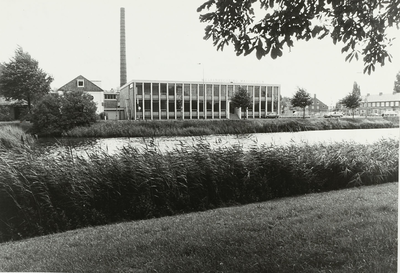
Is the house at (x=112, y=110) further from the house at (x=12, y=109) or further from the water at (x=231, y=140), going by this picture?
the house at (x=12, y=109)

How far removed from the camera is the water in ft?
25.1

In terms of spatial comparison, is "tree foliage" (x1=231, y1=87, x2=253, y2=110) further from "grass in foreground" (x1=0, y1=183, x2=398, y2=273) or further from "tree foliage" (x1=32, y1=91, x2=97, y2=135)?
"grass in foreground" (x1=0, y1=183, x2=398, y2=273)

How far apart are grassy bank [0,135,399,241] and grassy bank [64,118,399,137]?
1.31m

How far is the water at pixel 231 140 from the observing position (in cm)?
765

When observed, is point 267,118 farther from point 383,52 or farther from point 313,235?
point 313,235

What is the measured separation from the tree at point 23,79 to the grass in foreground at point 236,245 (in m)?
3.40

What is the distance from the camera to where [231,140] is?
27.0 ft

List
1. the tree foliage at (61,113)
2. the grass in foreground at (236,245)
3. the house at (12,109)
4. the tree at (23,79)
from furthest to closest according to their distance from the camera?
the tree foliage at (61,113), the house at (12,109), the tree at (23,79), the grass in foreground at (236,245)

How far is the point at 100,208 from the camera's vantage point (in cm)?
609

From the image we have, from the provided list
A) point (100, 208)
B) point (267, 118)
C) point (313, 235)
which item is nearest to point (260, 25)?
→ point (313, 235)

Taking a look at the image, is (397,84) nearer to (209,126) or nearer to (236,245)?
(236,245)

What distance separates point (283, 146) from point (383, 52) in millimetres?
4302

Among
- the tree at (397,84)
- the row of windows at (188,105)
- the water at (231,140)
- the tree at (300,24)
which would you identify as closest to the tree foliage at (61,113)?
→ the water at (231,140)

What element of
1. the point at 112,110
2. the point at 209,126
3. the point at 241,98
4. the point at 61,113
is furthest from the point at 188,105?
the point at 61,113
